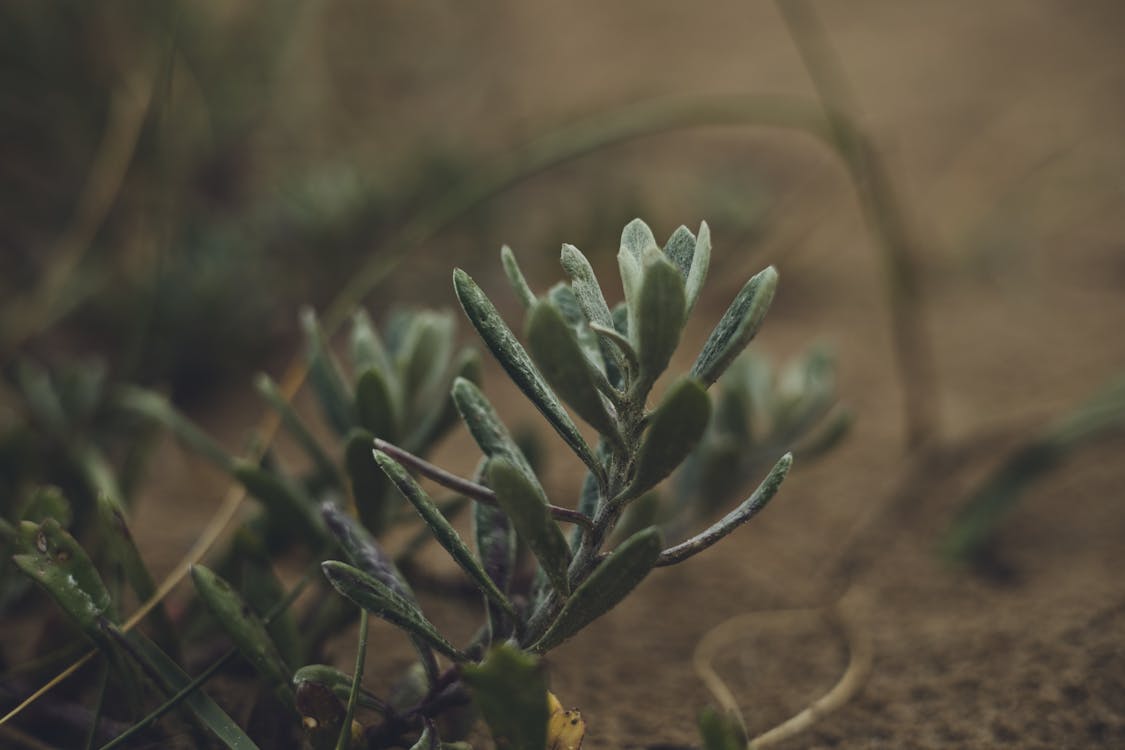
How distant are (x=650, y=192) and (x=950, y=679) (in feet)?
4.52

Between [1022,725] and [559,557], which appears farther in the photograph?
[1022,725]

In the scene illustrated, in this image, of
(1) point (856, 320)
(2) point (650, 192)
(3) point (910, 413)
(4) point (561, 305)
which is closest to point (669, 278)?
(4) point (561, 305)

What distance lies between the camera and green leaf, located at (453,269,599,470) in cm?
56

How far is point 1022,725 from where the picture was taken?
72cm

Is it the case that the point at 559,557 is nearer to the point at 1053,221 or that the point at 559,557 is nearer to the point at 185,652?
the point at 185,652

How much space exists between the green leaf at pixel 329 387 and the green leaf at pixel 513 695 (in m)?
0.38

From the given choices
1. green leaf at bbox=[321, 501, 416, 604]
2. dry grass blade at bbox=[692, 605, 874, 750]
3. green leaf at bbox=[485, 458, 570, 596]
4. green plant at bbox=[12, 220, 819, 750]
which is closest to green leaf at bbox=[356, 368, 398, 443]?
green plant at bbox=[12, 220, 819, 750]

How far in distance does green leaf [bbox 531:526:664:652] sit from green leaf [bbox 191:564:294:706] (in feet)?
0.61

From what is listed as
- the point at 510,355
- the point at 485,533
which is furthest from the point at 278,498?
the point at 510,355

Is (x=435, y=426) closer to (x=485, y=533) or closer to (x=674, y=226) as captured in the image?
(x=485, y=533)

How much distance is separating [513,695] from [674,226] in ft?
4.86

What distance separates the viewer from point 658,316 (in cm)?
52

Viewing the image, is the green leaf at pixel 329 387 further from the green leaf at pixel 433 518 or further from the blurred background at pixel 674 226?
the green leaf at pixel 433 518

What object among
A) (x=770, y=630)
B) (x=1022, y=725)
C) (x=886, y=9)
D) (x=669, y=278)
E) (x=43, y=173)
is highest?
(x=886, y=9)
